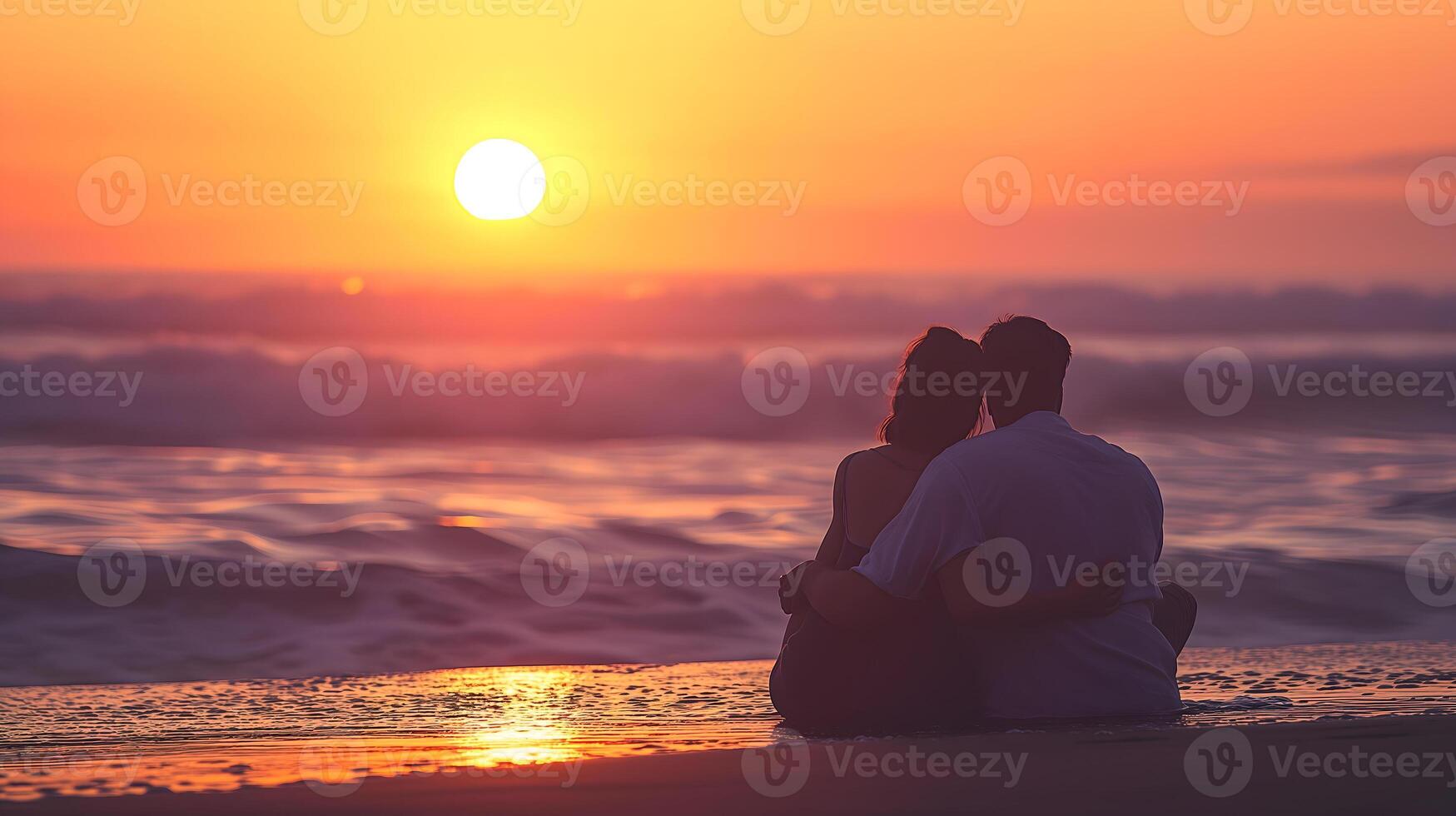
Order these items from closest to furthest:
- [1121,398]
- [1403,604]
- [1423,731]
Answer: [1423,731]
[1403,604]
[1121,398]

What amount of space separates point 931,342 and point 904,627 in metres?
0.74

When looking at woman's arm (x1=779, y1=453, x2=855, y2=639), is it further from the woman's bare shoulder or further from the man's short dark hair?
the man's short dark hair

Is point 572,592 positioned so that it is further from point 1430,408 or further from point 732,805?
point 1430,408

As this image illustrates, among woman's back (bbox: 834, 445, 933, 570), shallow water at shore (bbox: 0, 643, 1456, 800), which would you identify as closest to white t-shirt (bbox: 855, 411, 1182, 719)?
shallow water at shore (bbox: 0, 643, 1456, 800)

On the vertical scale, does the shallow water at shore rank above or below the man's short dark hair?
below

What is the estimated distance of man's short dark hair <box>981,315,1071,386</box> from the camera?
382cm

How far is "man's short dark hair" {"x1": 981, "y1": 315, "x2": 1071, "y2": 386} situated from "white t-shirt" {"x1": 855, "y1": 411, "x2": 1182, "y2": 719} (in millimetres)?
102

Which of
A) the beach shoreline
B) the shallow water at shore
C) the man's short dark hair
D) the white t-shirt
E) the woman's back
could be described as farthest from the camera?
the woman's back

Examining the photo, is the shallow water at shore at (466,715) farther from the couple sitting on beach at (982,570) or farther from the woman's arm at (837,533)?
the woman's arm at (837,533)

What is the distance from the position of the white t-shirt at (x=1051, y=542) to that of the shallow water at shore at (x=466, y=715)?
108 millimetres

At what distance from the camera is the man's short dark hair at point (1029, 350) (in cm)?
382

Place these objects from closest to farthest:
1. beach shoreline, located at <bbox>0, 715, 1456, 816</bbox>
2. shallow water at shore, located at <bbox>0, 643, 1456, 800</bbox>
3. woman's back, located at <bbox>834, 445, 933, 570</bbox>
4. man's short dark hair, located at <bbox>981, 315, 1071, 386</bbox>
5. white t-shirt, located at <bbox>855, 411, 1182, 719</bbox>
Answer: beach shoreline, located at <bbox>0, 715, 1456, 816</bbox> → shallow water at shore, located at <bbox>0, 643, 1456, 800</bbox> → white t-shirt, located at <bbox>855, 411, 1182, 719</bbox> → man's short dark hair, located at <bbox>981, 315, 1071, 386</bbox> → woman's back, located at <bbox>834, 445, 933, 570</bbox>

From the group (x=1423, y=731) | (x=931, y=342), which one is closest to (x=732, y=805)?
(x=931, y=342)

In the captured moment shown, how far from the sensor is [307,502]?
10367 millimetres
